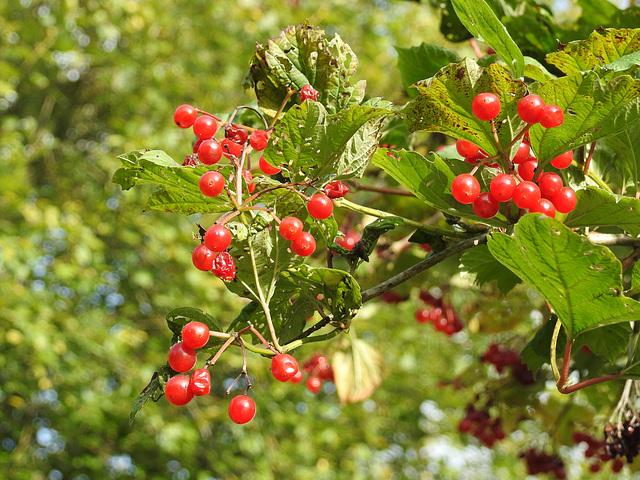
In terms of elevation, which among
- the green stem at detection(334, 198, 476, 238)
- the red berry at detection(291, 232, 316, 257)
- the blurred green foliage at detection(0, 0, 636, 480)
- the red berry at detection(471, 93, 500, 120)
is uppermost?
the red berry at detection(471, 93, 500, 120)

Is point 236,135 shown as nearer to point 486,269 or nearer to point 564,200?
point 564,200

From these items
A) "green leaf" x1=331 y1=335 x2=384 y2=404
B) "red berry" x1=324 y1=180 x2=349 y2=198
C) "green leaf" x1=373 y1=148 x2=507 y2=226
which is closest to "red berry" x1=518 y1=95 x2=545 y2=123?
"green leaf" x1=373 y1=148 x2=507 y2=226

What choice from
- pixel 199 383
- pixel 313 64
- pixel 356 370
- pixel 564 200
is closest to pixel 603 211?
pixel 564 200

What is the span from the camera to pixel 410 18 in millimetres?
Result: 6082

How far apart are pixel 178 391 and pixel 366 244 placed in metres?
A: 0.29

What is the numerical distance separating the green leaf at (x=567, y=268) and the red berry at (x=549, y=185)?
0.36 feet

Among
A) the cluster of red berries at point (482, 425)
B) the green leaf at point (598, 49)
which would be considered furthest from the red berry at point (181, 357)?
the cluster of red berries at point (482, 425)

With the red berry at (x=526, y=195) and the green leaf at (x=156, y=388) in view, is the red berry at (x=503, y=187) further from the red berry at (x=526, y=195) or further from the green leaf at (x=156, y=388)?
the green leaf at (x=156, y=388)

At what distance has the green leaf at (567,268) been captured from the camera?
557mm

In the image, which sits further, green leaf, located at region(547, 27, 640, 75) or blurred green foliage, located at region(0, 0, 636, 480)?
blurred green foliage, located at region(0, 0, 636, 480)

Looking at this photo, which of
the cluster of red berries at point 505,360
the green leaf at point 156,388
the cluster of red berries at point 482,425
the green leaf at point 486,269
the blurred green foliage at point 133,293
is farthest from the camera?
the blurred green foliage at point 133,293

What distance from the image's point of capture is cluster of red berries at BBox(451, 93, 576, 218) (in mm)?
632

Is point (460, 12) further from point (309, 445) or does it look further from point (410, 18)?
point (410, 18)

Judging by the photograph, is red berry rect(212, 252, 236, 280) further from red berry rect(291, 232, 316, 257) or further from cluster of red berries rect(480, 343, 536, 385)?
cluster of red berries rect(480, 343, 536, 385)
